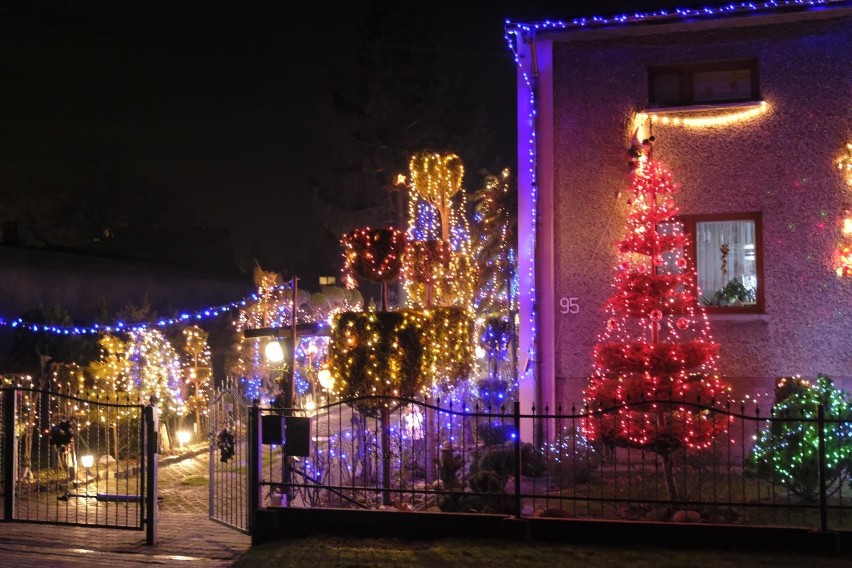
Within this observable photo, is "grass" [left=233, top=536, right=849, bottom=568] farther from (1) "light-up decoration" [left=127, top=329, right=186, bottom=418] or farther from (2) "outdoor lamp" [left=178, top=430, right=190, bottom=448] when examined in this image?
(2) "outdoor lamp" [left=178, top=430, right=190, bottom=448]

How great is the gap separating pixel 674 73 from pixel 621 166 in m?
1.53

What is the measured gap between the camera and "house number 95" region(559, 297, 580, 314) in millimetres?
11617

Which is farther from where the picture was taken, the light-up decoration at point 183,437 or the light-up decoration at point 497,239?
the light-up decoration at point 497,239

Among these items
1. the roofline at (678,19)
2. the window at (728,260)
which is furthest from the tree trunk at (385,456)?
the roofline at (678,19)

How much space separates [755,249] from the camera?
11297 millimetres

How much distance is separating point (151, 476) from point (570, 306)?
19.7 ft

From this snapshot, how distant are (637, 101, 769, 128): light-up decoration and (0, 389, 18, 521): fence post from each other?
8.76 meters

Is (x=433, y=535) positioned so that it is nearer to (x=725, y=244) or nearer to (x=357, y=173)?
(x=725, y=244)

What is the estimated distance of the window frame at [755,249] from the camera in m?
11.1

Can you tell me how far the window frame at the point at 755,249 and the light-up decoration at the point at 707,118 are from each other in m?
1.27

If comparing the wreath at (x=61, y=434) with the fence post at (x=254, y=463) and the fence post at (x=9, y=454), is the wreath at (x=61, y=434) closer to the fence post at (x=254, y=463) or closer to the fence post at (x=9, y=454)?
the fence post at (x=9, y=454)

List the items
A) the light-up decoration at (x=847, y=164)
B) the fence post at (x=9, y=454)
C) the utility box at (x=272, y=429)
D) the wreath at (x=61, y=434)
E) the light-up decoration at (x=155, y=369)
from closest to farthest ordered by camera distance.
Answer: the utility box at (x=272, y=429) < the fence post at (x=9, y=454) < the wreath at (x=61, y=434) < the light-up decoration at (x=847, y=164) < the light-up decoration at (x=155, y=369)

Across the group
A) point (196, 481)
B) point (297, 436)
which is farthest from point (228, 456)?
point (196, 481)

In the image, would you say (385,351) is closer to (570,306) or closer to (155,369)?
(570,306)
